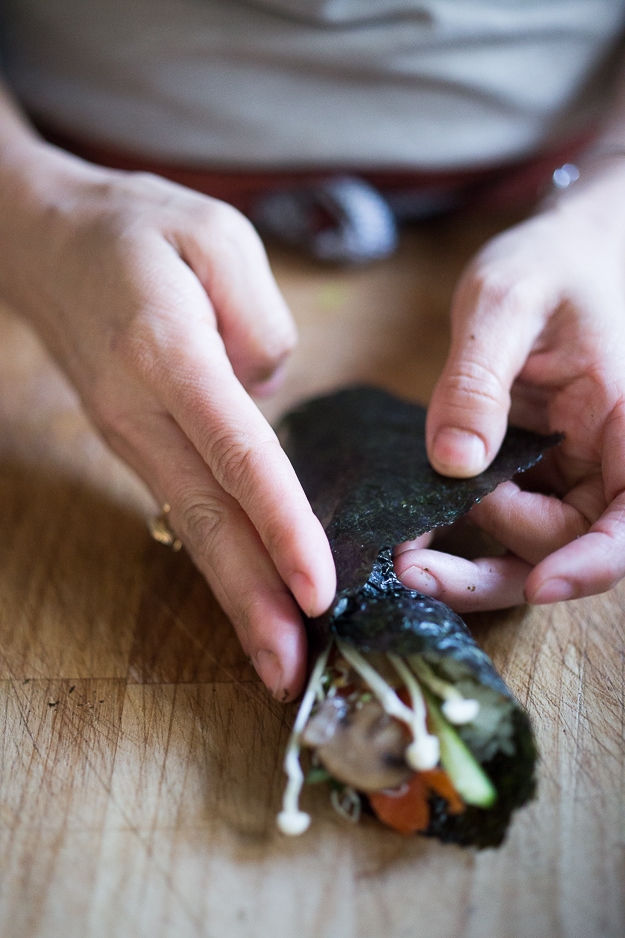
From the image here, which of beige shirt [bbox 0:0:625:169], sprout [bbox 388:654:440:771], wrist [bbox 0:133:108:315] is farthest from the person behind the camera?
beige shirt [bbox 0:0:625:169]

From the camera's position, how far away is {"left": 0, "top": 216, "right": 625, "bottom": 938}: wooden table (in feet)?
2.53

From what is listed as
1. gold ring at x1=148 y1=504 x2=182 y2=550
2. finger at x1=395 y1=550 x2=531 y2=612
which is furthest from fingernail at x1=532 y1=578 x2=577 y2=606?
gold ring at x1=148 y1=504 x2=182 y2=550

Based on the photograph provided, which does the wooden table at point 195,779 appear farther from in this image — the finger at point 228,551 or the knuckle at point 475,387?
the knuckle at point 475,387

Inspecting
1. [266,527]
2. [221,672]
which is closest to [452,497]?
[266,527]

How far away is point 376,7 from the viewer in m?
1.44

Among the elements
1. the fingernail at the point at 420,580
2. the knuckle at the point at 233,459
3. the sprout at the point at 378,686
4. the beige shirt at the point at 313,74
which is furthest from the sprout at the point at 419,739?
the beige shirt at the point at 313,74

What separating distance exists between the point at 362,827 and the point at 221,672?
0.27m

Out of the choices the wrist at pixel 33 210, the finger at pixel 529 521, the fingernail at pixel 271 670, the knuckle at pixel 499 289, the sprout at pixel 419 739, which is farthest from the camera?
the wrist at pixel 33 210

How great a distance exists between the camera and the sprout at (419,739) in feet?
2.45

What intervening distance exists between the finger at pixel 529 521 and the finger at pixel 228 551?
0.95 feet

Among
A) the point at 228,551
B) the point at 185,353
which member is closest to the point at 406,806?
the point at 228,551

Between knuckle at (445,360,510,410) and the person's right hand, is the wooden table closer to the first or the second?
the person's right hand

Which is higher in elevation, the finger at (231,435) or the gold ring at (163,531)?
the finger at (231,435)

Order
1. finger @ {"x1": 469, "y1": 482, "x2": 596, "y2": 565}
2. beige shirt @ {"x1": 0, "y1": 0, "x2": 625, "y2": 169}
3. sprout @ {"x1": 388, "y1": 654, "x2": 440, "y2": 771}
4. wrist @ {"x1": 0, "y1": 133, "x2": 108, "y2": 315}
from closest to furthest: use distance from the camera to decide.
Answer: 1. sprout @ {"x1": 388, "y1": 654, "x2": 440, "y2": 771}
2. finger @ {"x1": 469, "y1": 482, "x2": 596, "y2": 565}
3. wrist @ {"x1": 0, "y1": 133, "x2": 108, "y2": 315}
4. beige shirt @ {"x1": 0, "y1": 0, "x2": 625, "y2": 169}
